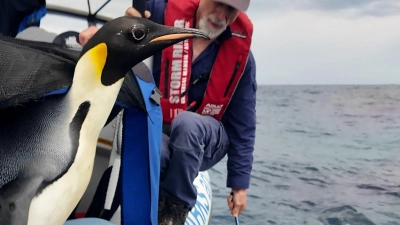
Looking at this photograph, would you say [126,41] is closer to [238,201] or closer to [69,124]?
[69,124]

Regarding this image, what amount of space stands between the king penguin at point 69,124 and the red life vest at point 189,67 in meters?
1.06

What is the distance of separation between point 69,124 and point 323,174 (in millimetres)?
6443

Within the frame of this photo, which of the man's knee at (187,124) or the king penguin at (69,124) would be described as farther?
the man's knee at (187,124)

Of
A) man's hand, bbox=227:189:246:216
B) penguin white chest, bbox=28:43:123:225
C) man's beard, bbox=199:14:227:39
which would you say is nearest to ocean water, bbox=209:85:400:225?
man's hand, bbox=227:189:246:216

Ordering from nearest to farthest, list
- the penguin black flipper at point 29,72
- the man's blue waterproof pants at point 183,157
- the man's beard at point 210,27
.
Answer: the penguin black flipper at point 29,72 < the man's blue waterproof pants at point 183,157 < the man's beard at point 210,27

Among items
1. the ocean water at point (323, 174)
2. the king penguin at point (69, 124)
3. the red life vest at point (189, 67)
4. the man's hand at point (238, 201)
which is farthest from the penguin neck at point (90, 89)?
the ocean water at point (323, 174)

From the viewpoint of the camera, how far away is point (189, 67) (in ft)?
7.68

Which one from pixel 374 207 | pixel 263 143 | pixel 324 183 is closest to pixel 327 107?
pixel 263 143

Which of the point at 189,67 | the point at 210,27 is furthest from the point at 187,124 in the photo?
the point at 210,27

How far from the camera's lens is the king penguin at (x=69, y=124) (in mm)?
1138

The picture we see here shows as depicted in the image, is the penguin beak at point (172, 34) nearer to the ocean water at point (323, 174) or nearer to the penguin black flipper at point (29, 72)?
the penguin black flipper at point (29, 72)

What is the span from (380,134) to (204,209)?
320 inches

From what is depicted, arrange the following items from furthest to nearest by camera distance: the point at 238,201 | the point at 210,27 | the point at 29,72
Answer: the point at 238,201 < the point at 210,27 < the point at 29,72

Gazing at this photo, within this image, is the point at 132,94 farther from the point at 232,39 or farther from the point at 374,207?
the point at 374,207
